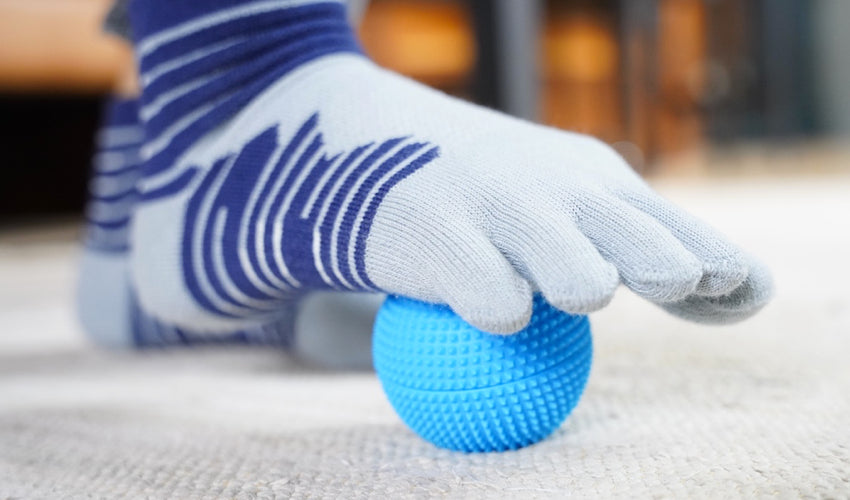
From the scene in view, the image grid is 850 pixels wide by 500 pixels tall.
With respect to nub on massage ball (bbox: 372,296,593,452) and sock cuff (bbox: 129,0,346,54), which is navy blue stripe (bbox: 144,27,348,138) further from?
nub on massage ball (bbox: 372,296,593,452)

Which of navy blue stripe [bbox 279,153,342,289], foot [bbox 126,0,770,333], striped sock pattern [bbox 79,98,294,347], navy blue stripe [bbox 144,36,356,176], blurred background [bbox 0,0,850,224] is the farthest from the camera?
blurred background [bbox 0,0,850,224]

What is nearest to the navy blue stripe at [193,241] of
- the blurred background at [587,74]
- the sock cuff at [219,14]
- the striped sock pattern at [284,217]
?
the striped sock pattern at [284,217]

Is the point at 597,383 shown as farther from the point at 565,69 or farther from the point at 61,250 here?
the point at 565,69

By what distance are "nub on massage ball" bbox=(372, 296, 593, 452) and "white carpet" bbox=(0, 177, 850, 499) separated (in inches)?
0.6

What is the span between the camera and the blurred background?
1931 millimetres

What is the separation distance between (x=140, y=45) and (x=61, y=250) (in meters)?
1.45

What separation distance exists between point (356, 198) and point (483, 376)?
0.13 m

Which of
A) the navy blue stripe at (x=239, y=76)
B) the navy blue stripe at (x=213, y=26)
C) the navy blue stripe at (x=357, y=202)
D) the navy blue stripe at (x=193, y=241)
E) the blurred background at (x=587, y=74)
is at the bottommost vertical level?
the blurred background at (x=587, y=74)

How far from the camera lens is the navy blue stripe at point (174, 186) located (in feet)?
2.19

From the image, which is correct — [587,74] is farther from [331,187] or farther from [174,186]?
[331,187]

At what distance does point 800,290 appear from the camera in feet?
3.08

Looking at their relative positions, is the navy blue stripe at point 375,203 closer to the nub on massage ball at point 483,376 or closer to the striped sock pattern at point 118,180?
the nub on massage ball at point 483,376

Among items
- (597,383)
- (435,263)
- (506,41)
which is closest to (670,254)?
(435,263)

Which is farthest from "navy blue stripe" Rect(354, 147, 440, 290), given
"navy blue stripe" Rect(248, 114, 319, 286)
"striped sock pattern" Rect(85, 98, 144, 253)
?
"striped sock pattern" Rect(85, 98, 144, 253)
